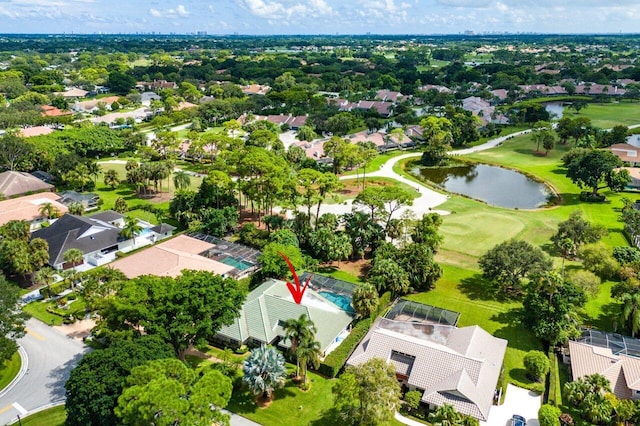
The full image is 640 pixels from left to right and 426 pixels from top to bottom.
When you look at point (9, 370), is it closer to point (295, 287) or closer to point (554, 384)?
point (295, 287)

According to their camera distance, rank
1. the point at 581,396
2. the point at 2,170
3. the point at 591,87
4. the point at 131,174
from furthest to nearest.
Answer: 1. the point at 591,87
2. the point at 2,170
3. the point at 131,174
4. the point at 581,396

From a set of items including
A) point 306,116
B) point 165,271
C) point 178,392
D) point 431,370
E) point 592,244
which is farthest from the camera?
point 306,116

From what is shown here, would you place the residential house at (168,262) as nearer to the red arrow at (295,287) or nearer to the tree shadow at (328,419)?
the red arrow at (295,287)

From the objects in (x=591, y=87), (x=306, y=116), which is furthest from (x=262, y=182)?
(x=591, y=87)

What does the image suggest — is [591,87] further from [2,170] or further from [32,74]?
[32,74]

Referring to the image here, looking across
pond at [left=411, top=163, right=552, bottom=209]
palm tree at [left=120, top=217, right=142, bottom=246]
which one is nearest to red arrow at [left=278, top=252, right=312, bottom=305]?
palm tree at [left=120, top=217, right=142, bottom=246]

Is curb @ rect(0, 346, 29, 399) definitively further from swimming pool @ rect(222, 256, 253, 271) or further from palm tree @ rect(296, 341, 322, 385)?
palm tree @ rect(296, 341, 322, 385)

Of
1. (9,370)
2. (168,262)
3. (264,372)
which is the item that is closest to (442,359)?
(264,372)

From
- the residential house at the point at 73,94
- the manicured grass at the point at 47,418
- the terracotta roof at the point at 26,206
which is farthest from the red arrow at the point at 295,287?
the residential house at the point at 73,94
